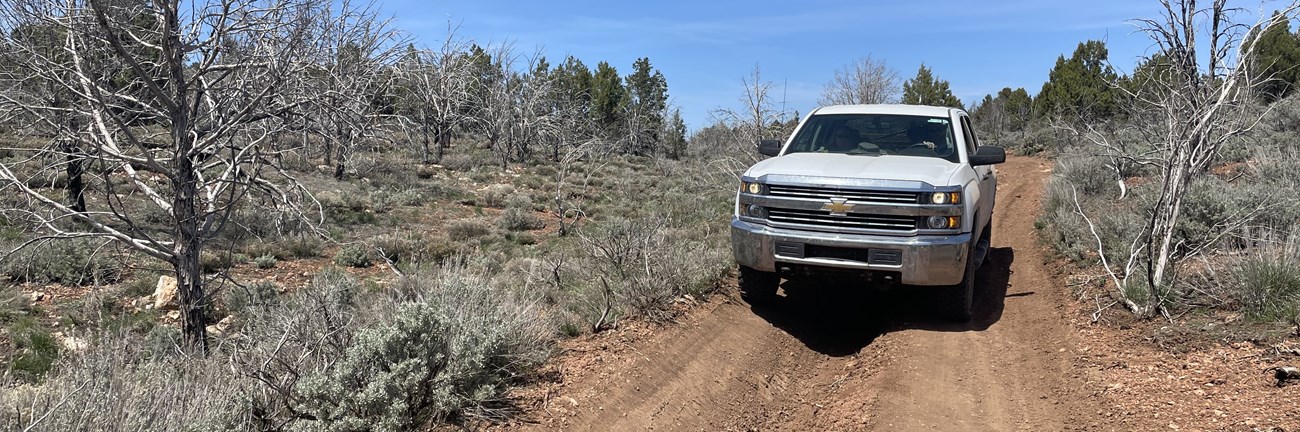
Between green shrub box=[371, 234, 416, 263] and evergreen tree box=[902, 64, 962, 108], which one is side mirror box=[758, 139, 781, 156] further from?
evergreen tree box=[902, 64, 962, 108]

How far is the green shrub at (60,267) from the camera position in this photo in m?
8.45

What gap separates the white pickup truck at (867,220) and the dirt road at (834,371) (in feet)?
1.60

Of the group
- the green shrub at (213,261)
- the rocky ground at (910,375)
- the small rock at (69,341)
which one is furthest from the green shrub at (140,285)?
the rocky ground at (910,375)

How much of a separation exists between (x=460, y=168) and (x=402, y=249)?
49.0 feet

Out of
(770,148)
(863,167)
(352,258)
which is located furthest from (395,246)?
(863,167)

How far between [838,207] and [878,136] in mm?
1836

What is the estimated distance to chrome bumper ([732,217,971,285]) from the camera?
5.08 m

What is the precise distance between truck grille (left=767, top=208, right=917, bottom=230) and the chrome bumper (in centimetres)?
9

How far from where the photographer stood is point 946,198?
5164 millimetres

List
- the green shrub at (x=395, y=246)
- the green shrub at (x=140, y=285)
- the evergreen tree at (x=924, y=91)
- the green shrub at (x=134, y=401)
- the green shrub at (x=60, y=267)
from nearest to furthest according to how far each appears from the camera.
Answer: the green shrub at (x=134, y=401), the green shrub at (x=140, y=285), the green shrub at (x=60, y=267), the green shrub at (x=395, y=246), the evergreen tree at (x=924, y=91)

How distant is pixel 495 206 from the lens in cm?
1983

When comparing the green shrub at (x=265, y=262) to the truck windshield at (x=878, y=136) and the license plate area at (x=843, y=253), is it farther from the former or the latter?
the license plate area at (x=843, y=253)

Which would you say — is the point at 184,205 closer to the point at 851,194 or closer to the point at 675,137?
the point at 851,194

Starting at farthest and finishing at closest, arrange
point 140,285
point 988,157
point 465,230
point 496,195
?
point 496,195
point 465,230
point 140,285
point 988,157
